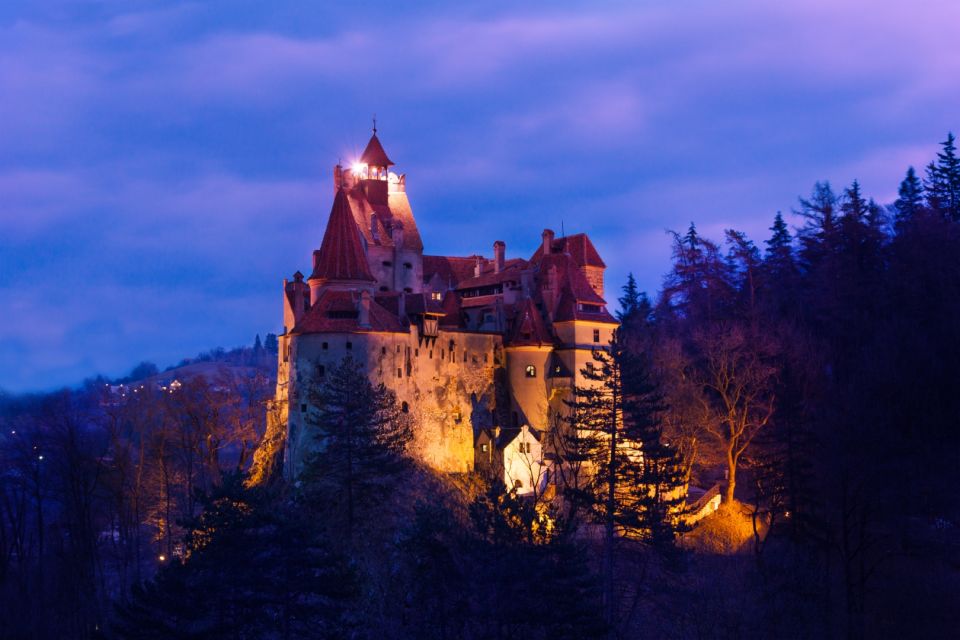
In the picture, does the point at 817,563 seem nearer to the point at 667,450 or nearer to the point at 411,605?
the point at 667,450

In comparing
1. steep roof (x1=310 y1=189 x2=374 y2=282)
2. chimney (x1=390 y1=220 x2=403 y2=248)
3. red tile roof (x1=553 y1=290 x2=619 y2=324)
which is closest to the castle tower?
steep roof (x1=310 y1=189 x2=374 y2=282)

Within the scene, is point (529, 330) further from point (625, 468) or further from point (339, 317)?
point (625, 468)

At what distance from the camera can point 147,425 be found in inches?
2357

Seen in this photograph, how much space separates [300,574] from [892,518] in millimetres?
32963

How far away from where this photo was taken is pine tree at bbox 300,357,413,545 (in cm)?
4716

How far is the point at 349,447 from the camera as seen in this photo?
47125 millimetres

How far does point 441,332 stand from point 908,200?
40240 millimetres

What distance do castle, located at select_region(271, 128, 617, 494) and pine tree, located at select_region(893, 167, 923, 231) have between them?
2263 cm

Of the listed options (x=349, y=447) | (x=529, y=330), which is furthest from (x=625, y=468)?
(x=529, y=330)

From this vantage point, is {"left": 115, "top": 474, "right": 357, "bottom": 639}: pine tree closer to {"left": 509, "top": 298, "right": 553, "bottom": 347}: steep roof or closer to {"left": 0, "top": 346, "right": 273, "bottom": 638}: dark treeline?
{"left": 0, "top": 346, "right": 273, "bottom": 638}: dark treeline

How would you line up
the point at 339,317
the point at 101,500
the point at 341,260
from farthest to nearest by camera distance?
the point at 101,500, the point at 341,260, the point at 339,317

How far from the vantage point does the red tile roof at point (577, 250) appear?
65062 millimetres

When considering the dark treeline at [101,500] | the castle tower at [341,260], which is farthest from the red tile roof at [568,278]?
the dark treeline at [101,500]

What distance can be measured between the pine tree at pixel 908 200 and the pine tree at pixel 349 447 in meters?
38.6
